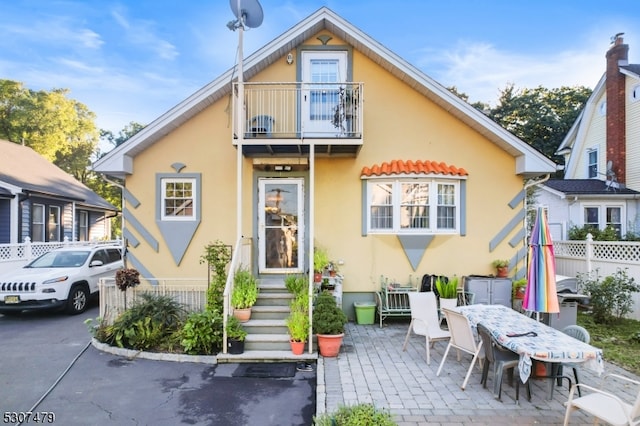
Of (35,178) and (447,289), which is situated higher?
(35,178)

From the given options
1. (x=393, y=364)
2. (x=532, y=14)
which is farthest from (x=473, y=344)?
(x=532, y=14)

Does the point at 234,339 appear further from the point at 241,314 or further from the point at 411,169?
the point at 411,169

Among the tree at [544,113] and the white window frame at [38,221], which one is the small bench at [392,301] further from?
the tree at [544,113]

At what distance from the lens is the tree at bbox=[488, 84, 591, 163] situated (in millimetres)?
26087

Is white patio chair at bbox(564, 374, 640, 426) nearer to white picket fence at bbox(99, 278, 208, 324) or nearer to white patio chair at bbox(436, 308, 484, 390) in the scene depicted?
white patio chair at bbox(436, 308, 484, 390)

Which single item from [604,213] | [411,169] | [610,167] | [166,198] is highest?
[610,167]

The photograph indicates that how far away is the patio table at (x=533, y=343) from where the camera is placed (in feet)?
13.1

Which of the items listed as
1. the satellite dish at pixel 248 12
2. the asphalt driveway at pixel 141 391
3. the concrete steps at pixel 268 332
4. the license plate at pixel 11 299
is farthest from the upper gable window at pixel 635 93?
the license plate at pixel 11 299

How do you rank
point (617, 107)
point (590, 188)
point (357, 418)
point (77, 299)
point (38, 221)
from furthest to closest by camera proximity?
point (38, 221) < point (617, 107) < point (590, 188) < point (77, 299) < point (357, 418)

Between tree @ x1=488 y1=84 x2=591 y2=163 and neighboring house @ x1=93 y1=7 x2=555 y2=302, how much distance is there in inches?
826

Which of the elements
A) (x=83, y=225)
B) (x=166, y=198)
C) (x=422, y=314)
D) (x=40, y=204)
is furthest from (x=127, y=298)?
(x=83, y=225)

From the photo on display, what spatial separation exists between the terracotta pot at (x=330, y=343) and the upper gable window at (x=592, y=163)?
1656 centimetres

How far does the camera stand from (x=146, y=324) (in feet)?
21.3

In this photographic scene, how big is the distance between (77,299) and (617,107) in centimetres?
2075
